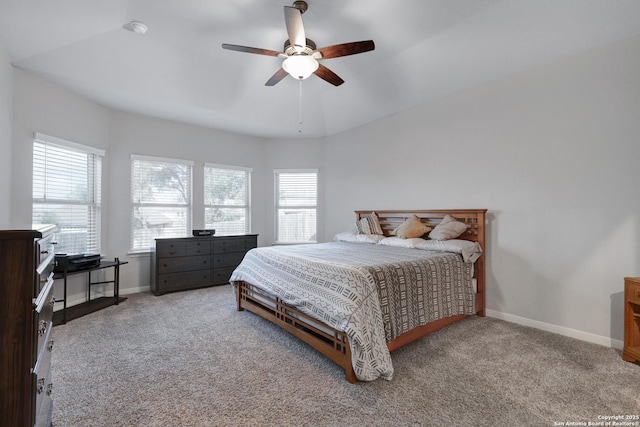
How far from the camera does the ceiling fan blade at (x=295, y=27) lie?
2.24 m

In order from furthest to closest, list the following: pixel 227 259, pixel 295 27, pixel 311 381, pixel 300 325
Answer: pixel 227 259, pixel 300 325, pixel 295 27, pixel 311 381

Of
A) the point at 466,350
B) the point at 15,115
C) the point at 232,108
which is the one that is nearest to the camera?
the point at 466,350

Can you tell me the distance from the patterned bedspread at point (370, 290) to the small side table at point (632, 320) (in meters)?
1.21

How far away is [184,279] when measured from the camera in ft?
15.4

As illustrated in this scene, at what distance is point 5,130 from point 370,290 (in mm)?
3931

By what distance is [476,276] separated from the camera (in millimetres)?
3615

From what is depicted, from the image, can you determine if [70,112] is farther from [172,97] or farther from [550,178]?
[550,178]

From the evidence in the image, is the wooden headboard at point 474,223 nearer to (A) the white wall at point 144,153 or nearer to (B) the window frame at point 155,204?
(A) the white wall at point 144,153

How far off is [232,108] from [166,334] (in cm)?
335

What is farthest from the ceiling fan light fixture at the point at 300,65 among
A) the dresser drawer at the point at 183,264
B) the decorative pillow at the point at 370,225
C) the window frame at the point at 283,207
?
the dresser drawer at the point at 183,264

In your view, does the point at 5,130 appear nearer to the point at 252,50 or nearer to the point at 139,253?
the point at 139,253

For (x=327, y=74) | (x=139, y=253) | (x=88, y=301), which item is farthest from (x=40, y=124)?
(x=327, y=74)

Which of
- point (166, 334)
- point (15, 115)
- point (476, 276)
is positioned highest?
point (15, 115)

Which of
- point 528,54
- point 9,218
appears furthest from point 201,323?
point 528,54
